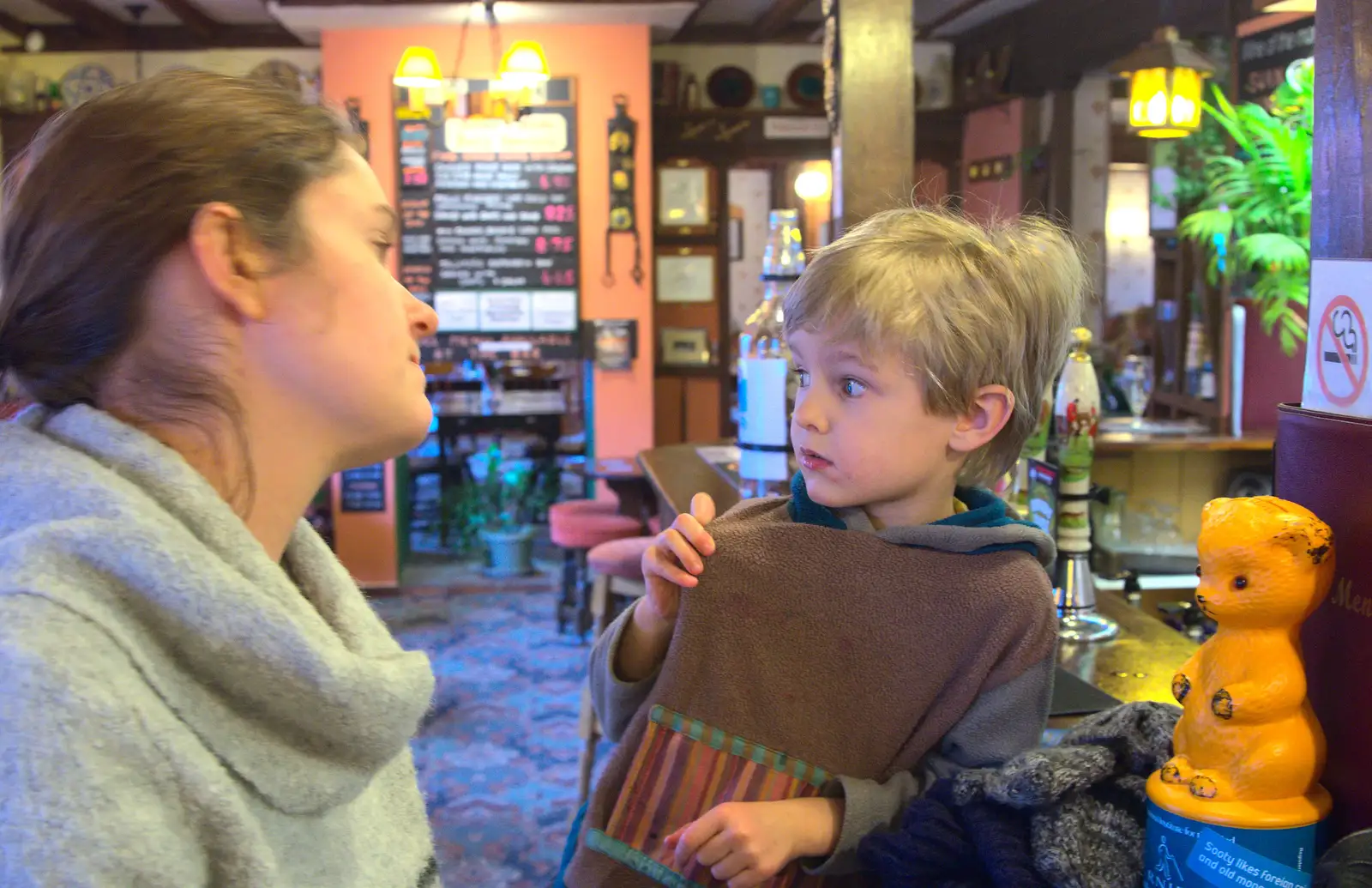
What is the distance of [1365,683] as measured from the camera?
880 millimetres

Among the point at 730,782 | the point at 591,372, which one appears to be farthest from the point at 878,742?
the point at 591,372

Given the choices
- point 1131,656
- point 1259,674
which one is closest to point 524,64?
point 1131,656

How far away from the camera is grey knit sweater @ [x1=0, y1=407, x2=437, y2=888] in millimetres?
629

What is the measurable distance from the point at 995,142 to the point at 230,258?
734cm

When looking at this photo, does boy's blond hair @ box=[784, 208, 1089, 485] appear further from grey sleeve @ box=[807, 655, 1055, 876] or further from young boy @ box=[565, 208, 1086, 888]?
grey sleeve @ box=[807, 655, 1055, 876]

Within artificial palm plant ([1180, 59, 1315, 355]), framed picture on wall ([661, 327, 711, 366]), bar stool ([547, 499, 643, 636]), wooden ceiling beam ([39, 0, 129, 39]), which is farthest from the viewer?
framed picture on wall ([661, 327, 711, 366])

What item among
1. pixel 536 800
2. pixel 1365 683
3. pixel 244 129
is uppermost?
pixel 244 129

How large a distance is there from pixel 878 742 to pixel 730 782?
14cm

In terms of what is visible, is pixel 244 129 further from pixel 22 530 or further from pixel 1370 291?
pixel 1370 291

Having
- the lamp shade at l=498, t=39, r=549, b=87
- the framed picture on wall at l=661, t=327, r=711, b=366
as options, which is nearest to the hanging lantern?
the lamp shade at l=498, t=39, r=549, b=87

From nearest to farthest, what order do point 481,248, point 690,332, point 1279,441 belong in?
1. point 1279,441
2. point 481,248
3. point 690,332

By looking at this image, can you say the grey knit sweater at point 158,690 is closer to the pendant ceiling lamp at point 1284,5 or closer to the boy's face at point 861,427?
the boy's face at point 861,427

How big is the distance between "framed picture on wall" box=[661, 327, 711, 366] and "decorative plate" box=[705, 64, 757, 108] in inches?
55.4

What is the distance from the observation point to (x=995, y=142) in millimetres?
7586
